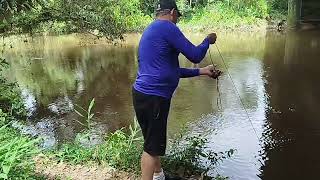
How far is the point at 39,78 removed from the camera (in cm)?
1540

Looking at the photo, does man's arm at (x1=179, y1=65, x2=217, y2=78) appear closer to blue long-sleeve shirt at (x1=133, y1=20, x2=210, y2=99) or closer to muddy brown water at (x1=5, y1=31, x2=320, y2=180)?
blue long-sleeve shirt at (x1=133, y1=20, x2=210, y2=99)

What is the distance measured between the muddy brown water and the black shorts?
2723 millimetres

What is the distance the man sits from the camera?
12.6 ft

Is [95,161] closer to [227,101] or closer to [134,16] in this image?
[227,101]

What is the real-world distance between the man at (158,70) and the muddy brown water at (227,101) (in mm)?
2754

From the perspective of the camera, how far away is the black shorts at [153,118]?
3953 millimetres

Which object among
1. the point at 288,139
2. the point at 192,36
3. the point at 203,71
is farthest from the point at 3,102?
the point at 192,36

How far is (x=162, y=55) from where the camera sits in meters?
3.87

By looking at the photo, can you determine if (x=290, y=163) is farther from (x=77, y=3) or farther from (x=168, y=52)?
(x=77, y=3)

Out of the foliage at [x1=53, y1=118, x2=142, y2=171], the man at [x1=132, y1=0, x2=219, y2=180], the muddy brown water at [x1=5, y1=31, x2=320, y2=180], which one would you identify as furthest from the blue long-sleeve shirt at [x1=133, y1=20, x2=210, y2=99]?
the muddy brown water at [x1=5, y1=31, x2=320, y2=180]

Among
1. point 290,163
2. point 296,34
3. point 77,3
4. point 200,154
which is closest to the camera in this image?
point 200,154

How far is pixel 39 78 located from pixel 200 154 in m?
10.5

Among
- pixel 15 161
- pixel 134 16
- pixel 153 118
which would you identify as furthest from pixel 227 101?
pixel 134 16

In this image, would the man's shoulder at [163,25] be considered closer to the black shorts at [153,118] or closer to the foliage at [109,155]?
the black shorts at [153,118]
